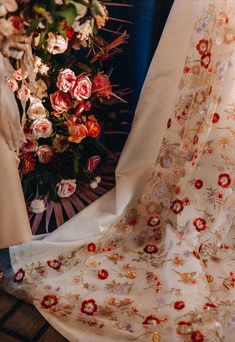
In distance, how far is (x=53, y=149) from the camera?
143 centimetres

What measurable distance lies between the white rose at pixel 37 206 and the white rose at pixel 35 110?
34 centimetres

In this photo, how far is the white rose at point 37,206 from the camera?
145cm

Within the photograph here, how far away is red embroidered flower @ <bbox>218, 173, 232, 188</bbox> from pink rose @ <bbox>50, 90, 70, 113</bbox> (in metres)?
0.64

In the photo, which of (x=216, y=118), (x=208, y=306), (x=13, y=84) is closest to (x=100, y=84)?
(x=13, y=84)

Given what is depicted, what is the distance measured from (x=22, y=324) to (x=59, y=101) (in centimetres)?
77

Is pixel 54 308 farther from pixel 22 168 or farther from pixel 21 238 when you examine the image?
pixel 22 168

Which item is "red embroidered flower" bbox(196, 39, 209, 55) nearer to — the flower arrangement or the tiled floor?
the flower arrangement

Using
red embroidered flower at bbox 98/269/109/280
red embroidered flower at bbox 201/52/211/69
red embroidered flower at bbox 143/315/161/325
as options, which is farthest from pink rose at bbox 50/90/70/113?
red embroidered flower at bbox 143/315/161/325

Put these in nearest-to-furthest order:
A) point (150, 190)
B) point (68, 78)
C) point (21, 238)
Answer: point (21, 238)
point (68, 78)
point (150, 190)

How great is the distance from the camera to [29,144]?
1.35 m

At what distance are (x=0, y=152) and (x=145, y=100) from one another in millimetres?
660

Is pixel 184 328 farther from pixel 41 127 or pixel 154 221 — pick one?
pixel 41 127

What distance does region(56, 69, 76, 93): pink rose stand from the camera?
131 cm

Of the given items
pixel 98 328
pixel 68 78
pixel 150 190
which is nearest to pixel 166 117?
pixel 150 190
